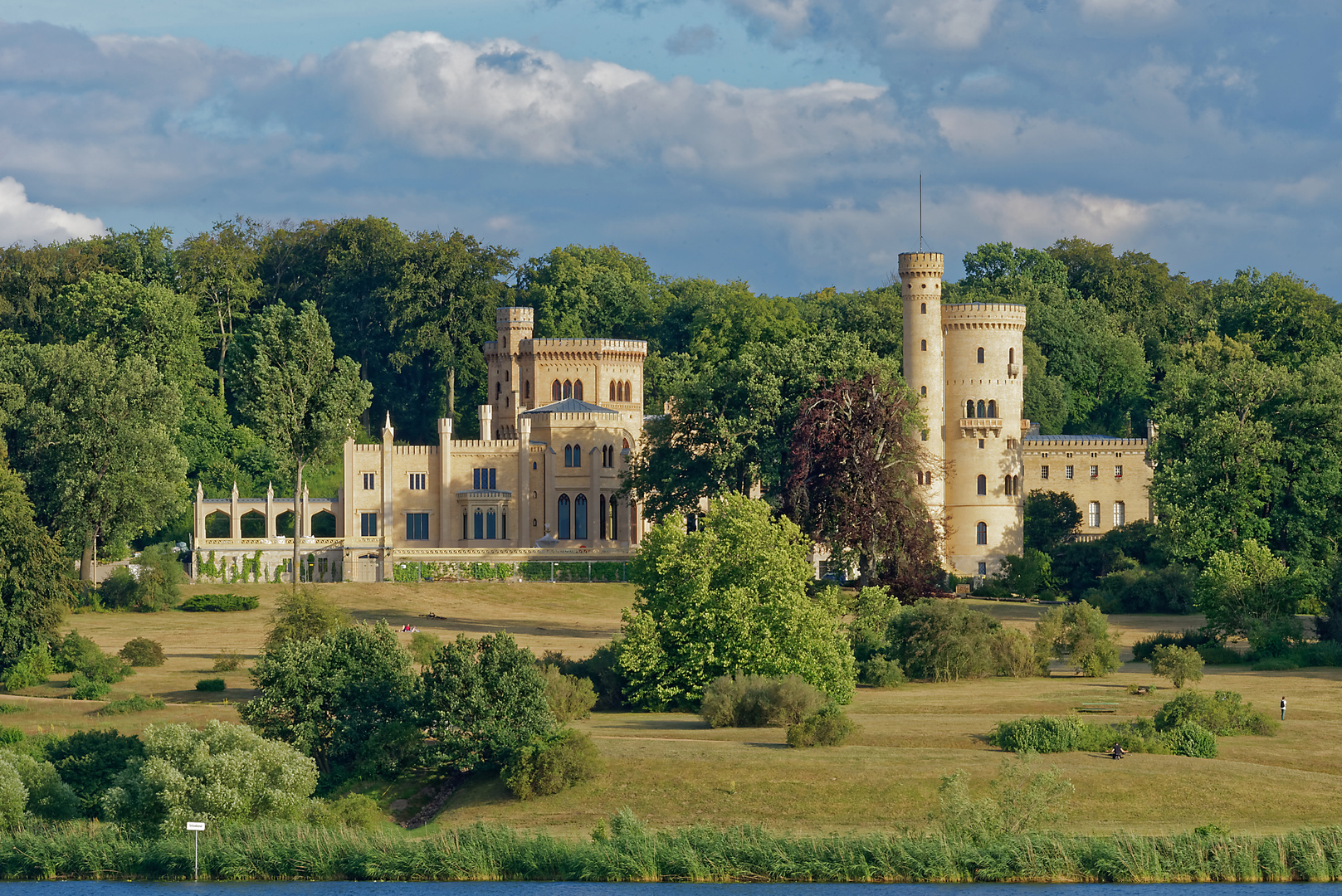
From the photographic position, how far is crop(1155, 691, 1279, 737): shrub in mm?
49031

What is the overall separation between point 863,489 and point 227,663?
945 inches

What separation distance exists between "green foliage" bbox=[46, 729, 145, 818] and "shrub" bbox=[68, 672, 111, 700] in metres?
8.34

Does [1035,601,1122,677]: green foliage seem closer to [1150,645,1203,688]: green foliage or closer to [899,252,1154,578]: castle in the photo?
[1150,645,1203,688]: green foliage

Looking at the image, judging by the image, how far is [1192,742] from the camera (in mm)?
47375

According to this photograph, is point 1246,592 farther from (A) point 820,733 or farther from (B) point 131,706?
(B) point 131,706

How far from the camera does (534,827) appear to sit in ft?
143

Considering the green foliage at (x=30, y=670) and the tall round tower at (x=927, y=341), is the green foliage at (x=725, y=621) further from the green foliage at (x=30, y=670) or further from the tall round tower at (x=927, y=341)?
the tall round tower at (x=927, y=341)

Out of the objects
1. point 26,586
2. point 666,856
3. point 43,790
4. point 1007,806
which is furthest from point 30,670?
point 1007,806

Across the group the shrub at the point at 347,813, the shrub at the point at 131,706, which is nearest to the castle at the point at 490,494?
the shrub at the point at 131,706

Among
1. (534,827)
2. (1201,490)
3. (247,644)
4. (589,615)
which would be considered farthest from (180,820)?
(1201,490)

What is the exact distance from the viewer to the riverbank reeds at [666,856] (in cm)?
3941

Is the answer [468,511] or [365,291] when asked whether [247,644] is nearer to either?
[468,511]

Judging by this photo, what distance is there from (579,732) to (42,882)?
1337cm

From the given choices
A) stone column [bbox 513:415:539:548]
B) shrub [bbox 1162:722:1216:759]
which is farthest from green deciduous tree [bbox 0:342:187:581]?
shrub [bbox 1162:722:1216:759]
